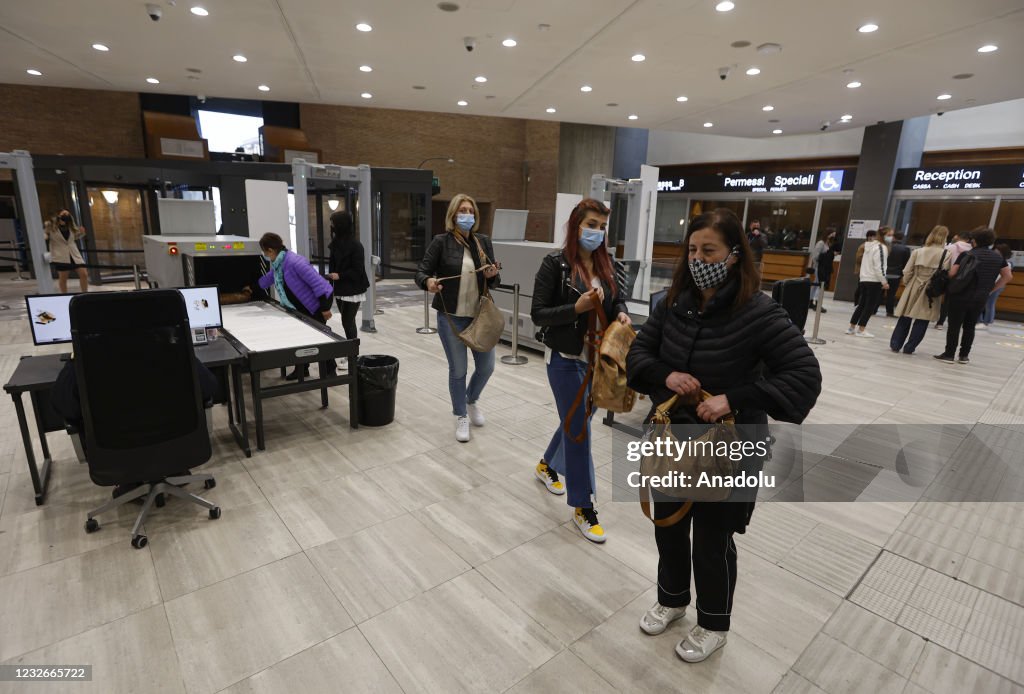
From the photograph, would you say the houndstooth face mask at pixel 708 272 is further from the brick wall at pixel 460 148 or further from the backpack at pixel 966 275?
the brick wall at pixel 460 148

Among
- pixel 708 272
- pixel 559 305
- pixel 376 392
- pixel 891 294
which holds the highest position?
pixel 708 272

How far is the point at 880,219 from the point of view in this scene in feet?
35.7

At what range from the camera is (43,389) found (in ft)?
8.99

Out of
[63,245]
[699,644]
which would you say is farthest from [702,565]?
[63,245]

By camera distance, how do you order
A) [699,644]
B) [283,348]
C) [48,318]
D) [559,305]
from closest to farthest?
[699,644] < [559,305] < [48,318] < [283,348]

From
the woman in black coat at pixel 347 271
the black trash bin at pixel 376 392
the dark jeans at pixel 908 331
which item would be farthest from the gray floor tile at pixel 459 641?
the dark jeans at pixel 908 331

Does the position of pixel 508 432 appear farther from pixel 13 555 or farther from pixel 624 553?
pixel 13 555

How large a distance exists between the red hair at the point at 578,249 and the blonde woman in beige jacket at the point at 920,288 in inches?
252

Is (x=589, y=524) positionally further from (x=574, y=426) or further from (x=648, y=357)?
(x=648, y=357)

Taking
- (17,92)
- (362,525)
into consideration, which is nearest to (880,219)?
(362,525)

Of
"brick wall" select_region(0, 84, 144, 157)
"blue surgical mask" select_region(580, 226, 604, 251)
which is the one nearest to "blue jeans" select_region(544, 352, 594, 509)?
"blue surgical mask" select_region(580, 226, 604, 251)

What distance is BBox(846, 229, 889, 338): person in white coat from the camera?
7.83 m

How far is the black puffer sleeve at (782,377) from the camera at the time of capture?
5.07 ft

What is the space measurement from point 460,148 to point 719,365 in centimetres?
1655
